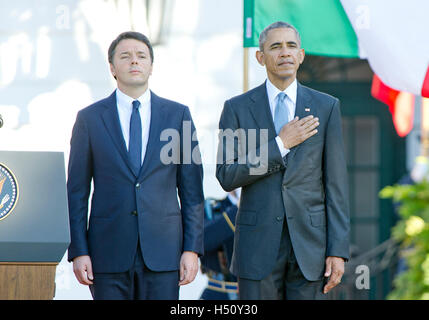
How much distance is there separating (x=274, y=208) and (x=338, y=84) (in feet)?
16.1

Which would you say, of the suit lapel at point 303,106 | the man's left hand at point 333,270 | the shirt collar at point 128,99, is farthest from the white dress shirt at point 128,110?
the man's left hand at point 333,270

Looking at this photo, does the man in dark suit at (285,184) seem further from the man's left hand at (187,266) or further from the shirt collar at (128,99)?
the shirt collar at (128,99)

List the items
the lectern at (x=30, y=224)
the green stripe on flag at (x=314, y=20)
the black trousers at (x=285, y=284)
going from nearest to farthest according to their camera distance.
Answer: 1. the lectern at (x=30, y=224)
2. the black trousers at (x=285, y=284)
3. the green stripe on flag at (x=314, y=20)

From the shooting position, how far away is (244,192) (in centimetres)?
358

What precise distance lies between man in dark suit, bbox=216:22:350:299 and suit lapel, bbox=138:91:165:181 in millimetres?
282

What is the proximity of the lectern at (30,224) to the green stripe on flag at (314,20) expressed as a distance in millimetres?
1998

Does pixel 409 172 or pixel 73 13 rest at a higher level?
pixel 73 13

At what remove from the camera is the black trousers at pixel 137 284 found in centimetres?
348

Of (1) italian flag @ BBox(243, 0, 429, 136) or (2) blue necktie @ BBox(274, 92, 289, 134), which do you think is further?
(1) italian flag @ BBox(243, 0, 429, 136)

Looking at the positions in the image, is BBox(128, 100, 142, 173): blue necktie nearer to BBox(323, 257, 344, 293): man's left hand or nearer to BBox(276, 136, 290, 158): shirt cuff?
BBox(276, 136, 290, 158): shirt cuff

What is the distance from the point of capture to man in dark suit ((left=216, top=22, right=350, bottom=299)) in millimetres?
3439

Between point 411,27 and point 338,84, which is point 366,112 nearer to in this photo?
point 338,84

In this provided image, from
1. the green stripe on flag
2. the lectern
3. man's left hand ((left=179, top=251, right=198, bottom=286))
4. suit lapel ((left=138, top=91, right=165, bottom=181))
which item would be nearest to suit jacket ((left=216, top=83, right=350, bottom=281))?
man's left hand ((left=179, top=251, right=198, bottom=286))

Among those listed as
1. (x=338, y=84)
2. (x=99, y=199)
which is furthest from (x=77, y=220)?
(x=338, y=84)
